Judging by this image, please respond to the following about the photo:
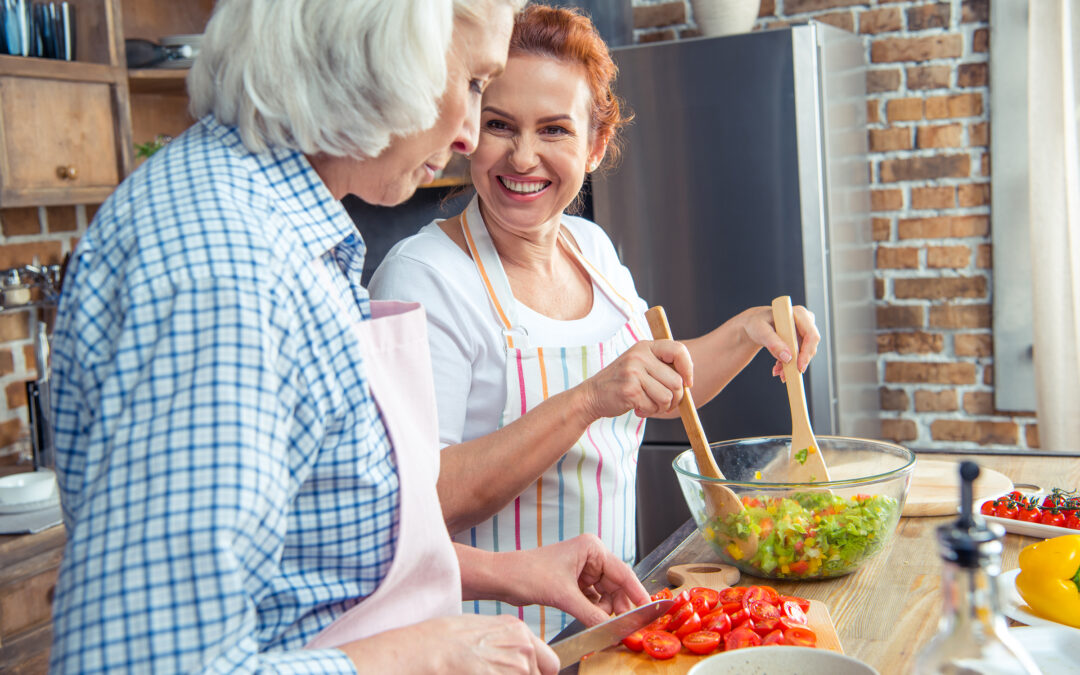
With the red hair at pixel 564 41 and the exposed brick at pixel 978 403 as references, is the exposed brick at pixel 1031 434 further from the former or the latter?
the red hair at pixel 564 41

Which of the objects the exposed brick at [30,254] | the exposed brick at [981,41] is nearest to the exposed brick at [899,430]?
the exposed brick at [981,41]

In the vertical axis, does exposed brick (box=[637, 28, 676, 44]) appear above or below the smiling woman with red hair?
above

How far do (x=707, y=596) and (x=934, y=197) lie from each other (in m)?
2.11

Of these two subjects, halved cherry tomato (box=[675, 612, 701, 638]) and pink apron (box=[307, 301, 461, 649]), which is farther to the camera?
halved cherry tomato (box=[675, 612, 701, 638])

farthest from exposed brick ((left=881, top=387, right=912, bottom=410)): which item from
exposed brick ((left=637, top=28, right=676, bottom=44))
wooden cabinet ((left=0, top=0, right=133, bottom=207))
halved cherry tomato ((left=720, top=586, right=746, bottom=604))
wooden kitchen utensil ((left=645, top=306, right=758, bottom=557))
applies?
wooden cabinet ((left=0, top=0, right=133, bottom=207))

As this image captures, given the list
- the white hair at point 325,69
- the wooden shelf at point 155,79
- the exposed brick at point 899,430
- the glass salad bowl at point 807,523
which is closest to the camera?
the white hair at point 325,69

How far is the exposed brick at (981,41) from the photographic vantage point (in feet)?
8.85

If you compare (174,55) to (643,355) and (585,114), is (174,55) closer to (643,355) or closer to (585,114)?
(585,114)

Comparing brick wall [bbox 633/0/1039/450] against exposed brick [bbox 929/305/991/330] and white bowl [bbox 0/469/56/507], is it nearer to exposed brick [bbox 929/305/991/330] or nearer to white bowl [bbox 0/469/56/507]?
exposed brick [bbox 929/305/991/330]

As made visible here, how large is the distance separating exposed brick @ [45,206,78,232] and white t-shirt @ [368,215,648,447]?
1552 mm

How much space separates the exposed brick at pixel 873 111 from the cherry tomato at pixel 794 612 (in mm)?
2144

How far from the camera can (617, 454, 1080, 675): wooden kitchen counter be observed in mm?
962

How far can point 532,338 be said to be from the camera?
1.44 meters

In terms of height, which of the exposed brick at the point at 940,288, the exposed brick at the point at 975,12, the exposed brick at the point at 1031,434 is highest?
the exposed brick at the point at 975,12
